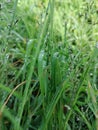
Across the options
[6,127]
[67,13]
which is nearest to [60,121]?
[6,127]

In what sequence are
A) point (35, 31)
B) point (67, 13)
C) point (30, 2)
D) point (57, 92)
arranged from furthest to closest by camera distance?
1. point (30, 2)
2. point (67, 13)
3. point (35, 31)
4. point (57, 92)

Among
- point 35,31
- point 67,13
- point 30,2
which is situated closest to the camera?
point 35,31

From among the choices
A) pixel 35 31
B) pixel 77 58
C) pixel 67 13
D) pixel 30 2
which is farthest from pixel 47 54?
pixel 30 2

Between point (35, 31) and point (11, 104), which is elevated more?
point (35, 31)

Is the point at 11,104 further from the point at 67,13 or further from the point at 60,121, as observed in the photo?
the point at 67,13

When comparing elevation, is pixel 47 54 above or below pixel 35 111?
above

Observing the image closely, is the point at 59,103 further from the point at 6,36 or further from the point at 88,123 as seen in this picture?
the point at 6,36

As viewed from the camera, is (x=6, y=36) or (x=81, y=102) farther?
(x=81, y=102)

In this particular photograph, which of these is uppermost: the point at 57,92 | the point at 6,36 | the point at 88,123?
the point at 6,36

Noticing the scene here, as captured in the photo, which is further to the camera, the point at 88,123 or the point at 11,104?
the point at 11,104
